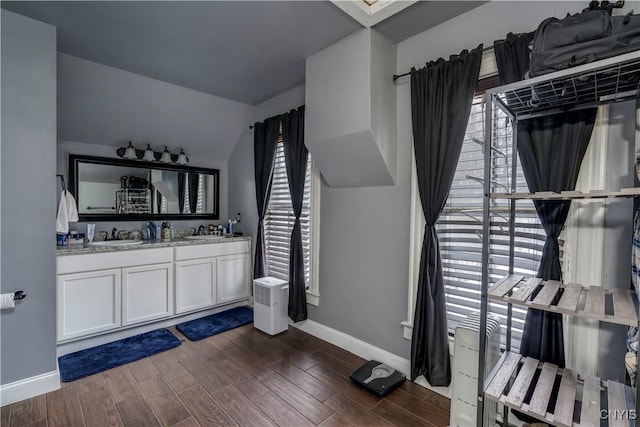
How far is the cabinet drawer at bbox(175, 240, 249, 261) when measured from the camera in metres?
3.14

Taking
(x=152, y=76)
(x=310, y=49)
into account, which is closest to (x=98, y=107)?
(x=152, y=76)

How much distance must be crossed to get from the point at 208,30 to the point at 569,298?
2.59 m

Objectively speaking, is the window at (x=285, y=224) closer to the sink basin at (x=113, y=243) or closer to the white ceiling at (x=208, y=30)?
the white ceiling at (x=208, y=30)

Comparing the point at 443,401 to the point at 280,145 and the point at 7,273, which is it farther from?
the point at 7,273

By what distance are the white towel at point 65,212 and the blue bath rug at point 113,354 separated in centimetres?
107

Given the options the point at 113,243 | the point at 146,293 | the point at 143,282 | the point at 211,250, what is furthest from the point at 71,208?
the point at 211,250

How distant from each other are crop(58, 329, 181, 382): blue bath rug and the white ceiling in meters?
2.49

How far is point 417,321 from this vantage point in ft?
6.63

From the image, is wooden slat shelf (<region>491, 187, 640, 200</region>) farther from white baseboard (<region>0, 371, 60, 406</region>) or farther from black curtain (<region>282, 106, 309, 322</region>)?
white baseboard (<region>0, 371, 60, 406</region>)

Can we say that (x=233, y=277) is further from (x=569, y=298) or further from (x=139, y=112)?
(x=569, y=298)

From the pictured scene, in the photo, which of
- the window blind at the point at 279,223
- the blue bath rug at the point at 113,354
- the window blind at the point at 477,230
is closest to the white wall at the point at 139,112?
the window blind at the point at 279,223

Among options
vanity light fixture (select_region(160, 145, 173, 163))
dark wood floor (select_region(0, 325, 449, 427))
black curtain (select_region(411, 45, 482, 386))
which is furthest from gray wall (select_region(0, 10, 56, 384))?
black curtain (select_region(411, 45, 482, 386))

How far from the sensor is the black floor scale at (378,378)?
2021mm

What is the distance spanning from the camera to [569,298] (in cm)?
125
